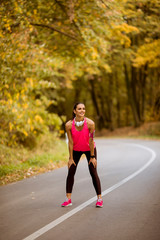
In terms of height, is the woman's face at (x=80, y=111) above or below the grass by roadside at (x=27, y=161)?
above

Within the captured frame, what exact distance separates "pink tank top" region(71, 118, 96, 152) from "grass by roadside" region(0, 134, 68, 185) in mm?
3642

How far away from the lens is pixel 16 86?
11906mm

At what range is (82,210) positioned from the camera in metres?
5.93

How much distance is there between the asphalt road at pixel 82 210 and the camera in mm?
4730

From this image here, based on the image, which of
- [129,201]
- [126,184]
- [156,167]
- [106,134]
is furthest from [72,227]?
[106,134]

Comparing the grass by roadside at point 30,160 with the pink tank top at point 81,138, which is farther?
the grass by roadside at point 30,160

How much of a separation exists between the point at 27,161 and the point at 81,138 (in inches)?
256

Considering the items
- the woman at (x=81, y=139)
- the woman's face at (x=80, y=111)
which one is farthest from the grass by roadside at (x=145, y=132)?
the woman's face at (x=80, y=111)

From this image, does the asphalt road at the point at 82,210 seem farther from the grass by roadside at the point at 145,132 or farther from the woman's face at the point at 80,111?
the grass by roadside at the point at 145,132

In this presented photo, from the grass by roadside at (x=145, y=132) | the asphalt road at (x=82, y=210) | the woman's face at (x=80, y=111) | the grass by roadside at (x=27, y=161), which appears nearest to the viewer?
the asphalt road at (x=82, y=210)

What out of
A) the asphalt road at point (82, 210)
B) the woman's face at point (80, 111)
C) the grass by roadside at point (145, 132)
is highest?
the woman's face at point (80, 111)

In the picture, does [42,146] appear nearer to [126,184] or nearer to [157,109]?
[126,184]

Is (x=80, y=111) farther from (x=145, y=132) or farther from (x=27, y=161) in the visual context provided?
(x=145, y=132)

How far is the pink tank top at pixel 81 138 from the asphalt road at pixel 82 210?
42.4 inches
